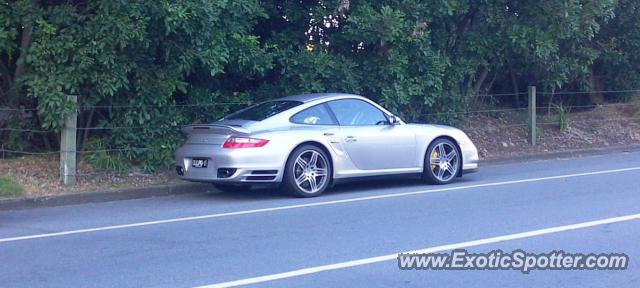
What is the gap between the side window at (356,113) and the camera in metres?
13.3

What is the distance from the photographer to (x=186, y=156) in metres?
12.8

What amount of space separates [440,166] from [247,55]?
321 cm

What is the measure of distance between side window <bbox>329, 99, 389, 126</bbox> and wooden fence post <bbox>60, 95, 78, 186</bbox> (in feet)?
11.5

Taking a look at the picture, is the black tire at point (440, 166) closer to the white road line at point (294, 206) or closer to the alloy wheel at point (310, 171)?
the white road line at point (294, 206)

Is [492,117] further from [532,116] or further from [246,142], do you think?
[246,142]

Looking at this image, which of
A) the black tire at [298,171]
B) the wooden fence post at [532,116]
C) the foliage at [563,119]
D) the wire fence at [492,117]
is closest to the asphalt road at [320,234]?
the black tire at [298,171]

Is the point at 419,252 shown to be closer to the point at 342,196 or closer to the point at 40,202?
the point at 342,196

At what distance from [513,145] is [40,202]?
960 cm

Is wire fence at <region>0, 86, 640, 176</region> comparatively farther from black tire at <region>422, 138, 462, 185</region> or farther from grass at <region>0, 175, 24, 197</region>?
black tire at <region>422, 138, 462, 185</region>

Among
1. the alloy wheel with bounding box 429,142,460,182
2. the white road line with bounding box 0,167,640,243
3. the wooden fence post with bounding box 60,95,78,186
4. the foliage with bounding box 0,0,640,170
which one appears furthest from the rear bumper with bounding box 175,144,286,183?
the alloy wheel with bounding box 429,142,460,182

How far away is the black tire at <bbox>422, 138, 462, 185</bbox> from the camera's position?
548 inches

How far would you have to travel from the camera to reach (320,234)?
992 cm

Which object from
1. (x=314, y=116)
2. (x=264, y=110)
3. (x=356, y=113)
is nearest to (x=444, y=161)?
(x=356, y=113)

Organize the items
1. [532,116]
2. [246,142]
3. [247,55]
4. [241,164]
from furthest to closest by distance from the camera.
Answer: [532,116]
[247,55]
[246,142]
[241,164]
